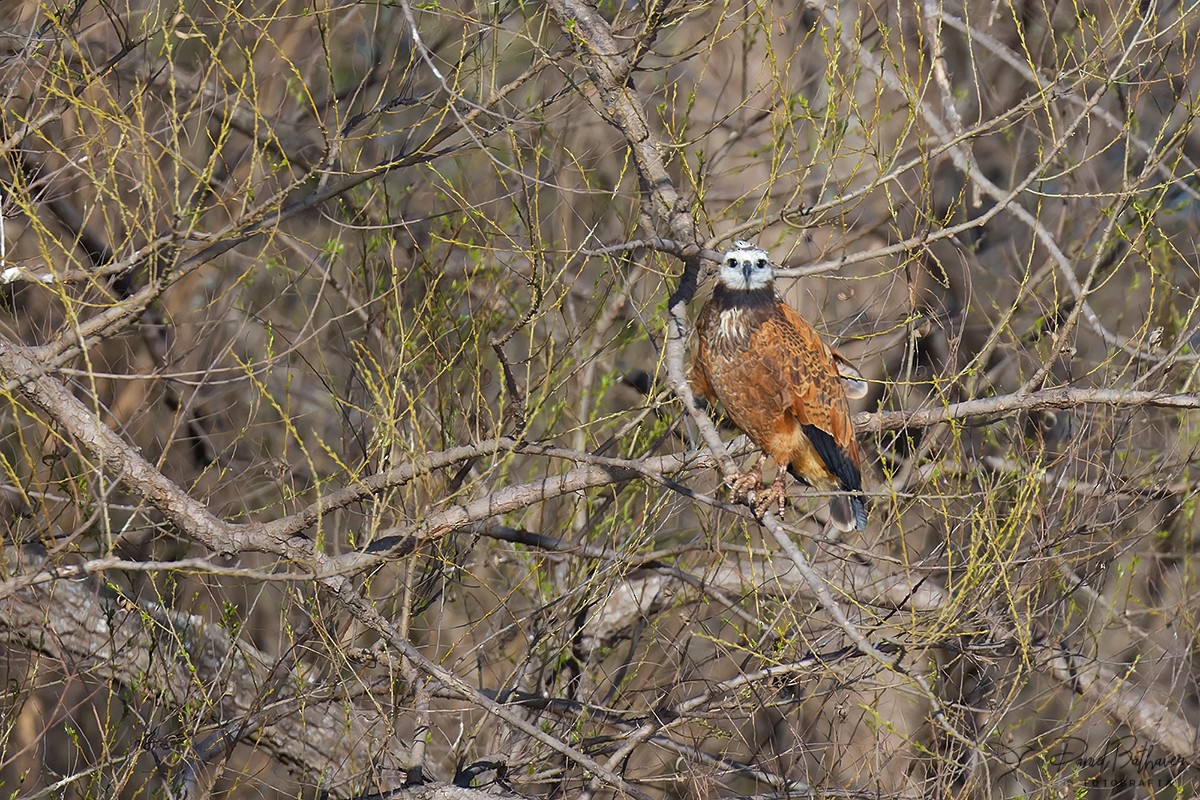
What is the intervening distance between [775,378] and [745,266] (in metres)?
0.48

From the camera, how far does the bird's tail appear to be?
15.6ft

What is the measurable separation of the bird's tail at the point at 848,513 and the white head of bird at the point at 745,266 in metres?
0.95

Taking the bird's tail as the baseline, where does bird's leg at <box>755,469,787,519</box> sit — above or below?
above

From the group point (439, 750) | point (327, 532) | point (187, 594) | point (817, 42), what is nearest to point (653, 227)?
point (327, 532)

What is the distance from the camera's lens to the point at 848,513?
4836 millimetres

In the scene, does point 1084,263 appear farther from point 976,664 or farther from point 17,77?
point 17,77

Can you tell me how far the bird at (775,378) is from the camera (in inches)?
184

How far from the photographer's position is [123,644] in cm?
459
